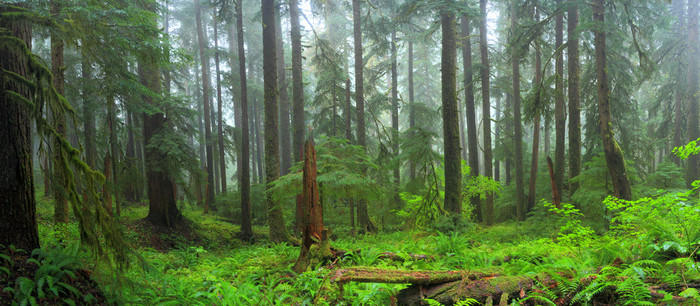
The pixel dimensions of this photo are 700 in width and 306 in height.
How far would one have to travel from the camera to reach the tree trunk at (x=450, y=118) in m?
9.37

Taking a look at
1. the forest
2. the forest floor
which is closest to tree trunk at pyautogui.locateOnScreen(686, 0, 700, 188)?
the forest

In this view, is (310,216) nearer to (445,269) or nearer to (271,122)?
(445,269)

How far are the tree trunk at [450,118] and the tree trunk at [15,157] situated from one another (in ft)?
27.3

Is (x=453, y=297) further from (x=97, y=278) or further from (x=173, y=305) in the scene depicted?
(x=97, y=278)

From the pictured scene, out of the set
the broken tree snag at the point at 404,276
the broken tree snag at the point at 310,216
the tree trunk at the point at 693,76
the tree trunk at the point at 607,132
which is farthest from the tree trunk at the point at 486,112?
the broken tree snag at the point at 404,276

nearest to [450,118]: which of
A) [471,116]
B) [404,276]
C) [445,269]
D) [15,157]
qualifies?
[445,269]

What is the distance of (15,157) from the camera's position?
14.4ft

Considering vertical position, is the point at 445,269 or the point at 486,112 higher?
the point at 486,112

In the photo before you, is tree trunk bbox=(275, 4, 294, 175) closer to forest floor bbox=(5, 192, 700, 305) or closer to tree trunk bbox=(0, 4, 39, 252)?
forest floor bbox=(5, 192, 700, 305)

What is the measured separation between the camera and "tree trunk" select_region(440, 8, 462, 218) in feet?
30.7

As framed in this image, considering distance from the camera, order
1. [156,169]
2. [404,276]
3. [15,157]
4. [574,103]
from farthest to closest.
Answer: [574,103], [156,169], [15,157], [404,276]

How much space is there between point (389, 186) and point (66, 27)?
1209 cm

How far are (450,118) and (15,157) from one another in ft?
28.3

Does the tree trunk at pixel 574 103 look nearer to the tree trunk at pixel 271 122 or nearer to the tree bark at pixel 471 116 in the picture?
the tree bark at pixel 471 116
